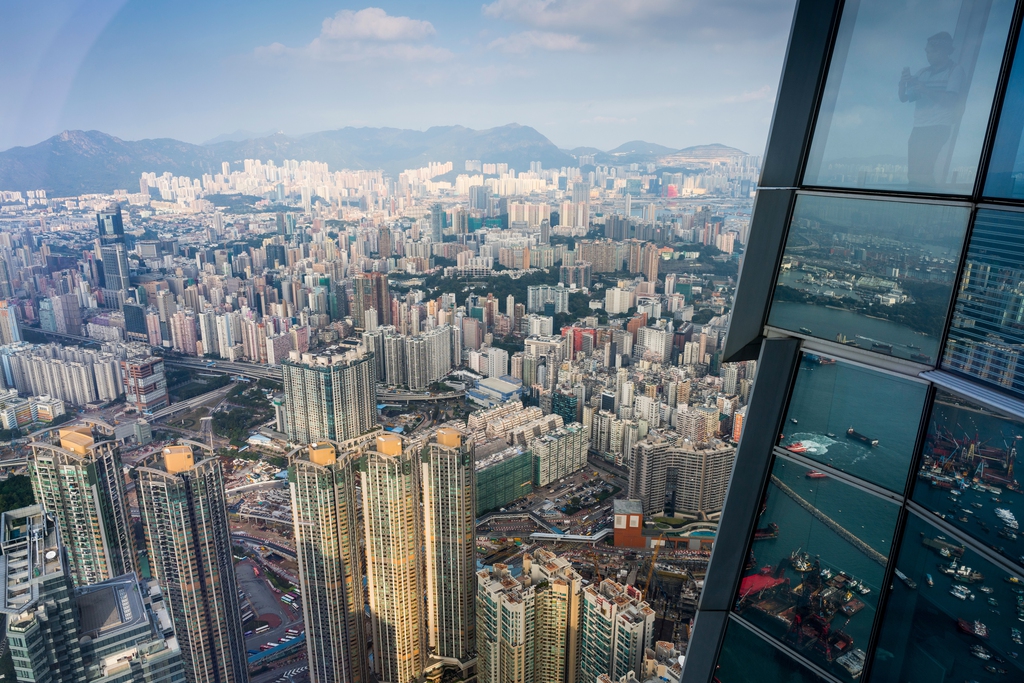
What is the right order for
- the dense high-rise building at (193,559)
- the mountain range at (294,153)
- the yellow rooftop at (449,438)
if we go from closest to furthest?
1. the dense high-rise building at (193,559)
2. the yellow rooftop at (449,438)
3. the mountain range at (294,153)

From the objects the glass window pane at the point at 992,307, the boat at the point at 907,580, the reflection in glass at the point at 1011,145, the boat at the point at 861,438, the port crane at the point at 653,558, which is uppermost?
the reflection in glass at the point at 1011,145

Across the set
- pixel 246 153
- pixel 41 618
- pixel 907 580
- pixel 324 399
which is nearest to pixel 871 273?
pixel 907 580

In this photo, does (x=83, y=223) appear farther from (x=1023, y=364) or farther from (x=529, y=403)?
(x=1023, y=364)

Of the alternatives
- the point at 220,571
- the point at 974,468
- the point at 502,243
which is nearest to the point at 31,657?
the point at 220,571

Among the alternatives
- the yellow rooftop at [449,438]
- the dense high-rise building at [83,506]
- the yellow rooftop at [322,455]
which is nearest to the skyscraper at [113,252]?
the dense high-rise building at [83,506]

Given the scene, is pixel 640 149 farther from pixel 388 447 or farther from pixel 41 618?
pixel 41 618

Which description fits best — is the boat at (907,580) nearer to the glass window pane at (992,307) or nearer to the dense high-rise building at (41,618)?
the glass window pane at (992,307)

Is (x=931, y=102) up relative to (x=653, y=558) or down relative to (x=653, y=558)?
up
